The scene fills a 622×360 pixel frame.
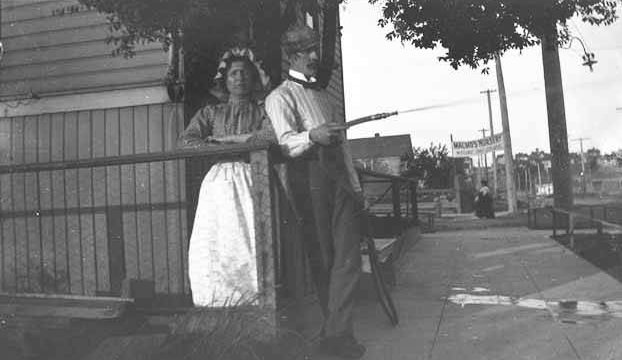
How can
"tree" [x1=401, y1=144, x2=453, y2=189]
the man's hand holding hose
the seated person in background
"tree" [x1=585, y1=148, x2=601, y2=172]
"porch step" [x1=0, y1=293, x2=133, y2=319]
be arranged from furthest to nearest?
"tree" [x1=585, y1=148, x2=601, y2=172], "tree" [x1=401, y1=144, x2=453, y2=189], the seated person in background, "porch step" [x1=0, y1=293, x2=133, y2=319], the man's hand holding hose

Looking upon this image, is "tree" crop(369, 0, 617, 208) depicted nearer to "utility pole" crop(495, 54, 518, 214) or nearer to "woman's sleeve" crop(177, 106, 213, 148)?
"woman's sleeve" crop(177, 106, 213, 148)

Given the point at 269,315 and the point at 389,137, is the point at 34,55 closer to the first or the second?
the point at 269,315

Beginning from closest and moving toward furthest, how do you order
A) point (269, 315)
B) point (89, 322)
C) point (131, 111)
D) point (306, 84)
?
point (269, 315)
point (306, 84)
point (89, 322)
point (131, 111)

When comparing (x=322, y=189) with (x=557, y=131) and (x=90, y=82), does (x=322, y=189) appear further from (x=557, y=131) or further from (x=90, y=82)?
(x=557, y=131)

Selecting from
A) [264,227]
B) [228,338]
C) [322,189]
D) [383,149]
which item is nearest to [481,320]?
[322,189]

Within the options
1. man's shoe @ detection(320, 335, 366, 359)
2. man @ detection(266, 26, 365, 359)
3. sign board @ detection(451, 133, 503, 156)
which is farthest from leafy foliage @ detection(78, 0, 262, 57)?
sign board @ detection(451, 133, 503, 156)

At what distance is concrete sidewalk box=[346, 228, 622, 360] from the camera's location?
3.94m

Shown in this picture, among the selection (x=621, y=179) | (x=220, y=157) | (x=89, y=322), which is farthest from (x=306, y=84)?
(x=621, y=179)

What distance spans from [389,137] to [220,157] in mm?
59817

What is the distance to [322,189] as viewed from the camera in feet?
12.8

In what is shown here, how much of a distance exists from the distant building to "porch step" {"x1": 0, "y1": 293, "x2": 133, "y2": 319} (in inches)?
1907

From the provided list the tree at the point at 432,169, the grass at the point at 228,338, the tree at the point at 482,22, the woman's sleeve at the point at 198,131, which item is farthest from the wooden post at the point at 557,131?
the tree at the point at 432,169

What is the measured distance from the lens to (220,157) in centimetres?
412

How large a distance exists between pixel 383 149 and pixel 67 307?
186 ft
